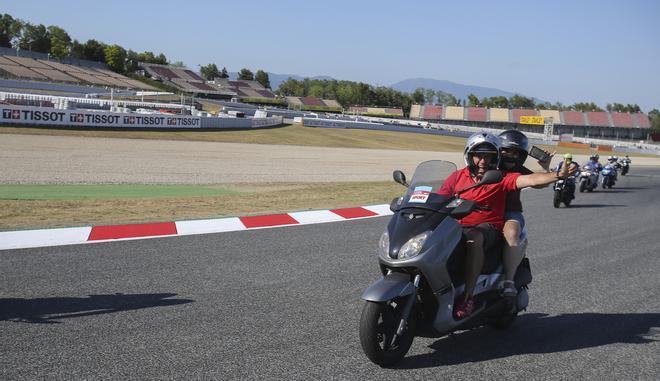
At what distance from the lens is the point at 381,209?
45.7 ft

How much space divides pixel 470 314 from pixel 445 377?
698mm

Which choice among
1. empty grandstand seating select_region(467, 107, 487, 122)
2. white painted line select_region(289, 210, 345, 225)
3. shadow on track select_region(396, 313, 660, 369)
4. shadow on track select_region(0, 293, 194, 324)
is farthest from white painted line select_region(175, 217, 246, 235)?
empty grandstand seating select_region(467, 107, 487, 122)

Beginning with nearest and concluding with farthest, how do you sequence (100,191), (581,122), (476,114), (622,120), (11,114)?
(100,191)
(11,114)
(581,122)
(622,120)
(476,114)

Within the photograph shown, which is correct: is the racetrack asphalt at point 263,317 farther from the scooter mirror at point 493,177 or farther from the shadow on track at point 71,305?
the scooter mirror at point 493,177

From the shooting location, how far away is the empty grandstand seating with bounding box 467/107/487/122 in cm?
13450

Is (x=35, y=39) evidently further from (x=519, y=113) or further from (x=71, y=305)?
(x=71, y=305)

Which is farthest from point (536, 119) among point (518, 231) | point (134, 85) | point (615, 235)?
point (518, 231)

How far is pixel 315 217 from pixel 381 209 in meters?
2.54

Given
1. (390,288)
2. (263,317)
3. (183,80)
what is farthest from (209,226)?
(183,80)

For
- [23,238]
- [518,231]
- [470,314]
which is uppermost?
[518,231]

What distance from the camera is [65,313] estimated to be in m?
5.45

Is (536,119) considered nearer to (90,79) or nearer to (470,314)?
(90,79)

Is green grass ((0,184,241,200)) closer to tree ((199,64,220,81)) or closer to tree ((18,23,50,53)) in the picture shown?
tree ((18,23,50,53))

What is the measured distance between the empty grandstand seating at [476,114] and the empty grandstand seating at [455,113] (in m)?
1.34
